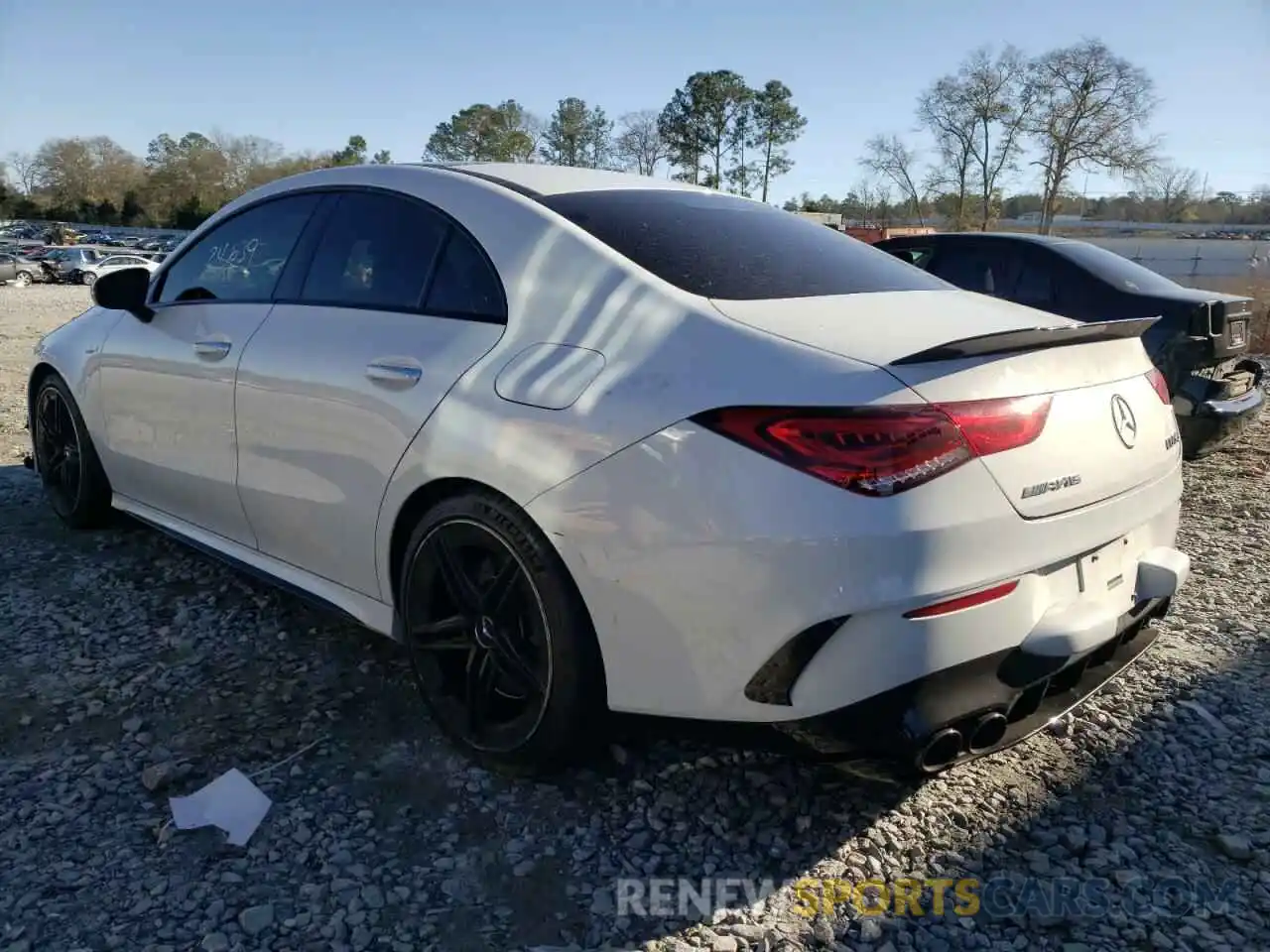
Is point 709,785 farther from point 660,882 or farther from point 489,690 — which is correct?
point 489,690

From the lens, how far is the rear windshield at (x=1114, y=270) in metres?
5.89

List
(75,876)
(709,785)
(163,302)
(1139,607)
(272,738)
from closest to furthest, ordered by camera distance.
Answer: (75,876) < (1139,607) < (709,785) < (272,738) < (163,302)

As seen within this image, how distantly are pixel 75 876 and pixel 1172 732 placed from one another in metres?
2.85

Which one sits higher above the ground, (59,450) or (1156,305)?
(1156,305)

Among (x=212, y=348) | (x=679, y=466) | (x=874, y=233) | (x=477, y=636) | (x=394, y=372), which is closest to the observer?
(x=679, y=466)

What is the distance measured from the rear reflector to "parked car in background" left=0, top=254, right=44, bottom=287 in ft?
128

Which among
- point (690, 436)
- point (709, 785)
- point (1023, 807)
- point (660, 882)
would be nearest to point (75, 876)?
point (660, 882)

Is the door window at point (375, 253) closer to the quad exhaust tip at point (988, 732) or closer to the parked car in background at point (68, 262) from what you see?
the quad exhaust tip at point (988, 732)

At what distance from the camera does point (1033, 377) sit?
6.56 ft

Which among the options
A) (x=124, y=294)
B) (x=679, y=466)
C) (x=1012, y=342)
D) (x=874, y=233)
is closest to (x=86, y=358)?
(x=124, y=294)

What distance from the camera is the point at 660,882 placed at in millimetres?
2109

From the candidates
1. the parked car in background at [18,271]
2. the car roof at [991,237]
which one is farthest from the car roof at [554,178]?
the parked car in background at [18,271]

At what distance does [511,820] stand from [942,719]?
1.07 metres

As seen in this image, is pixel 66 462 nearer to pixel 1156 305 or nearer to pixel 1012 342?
pixel 1012 342
